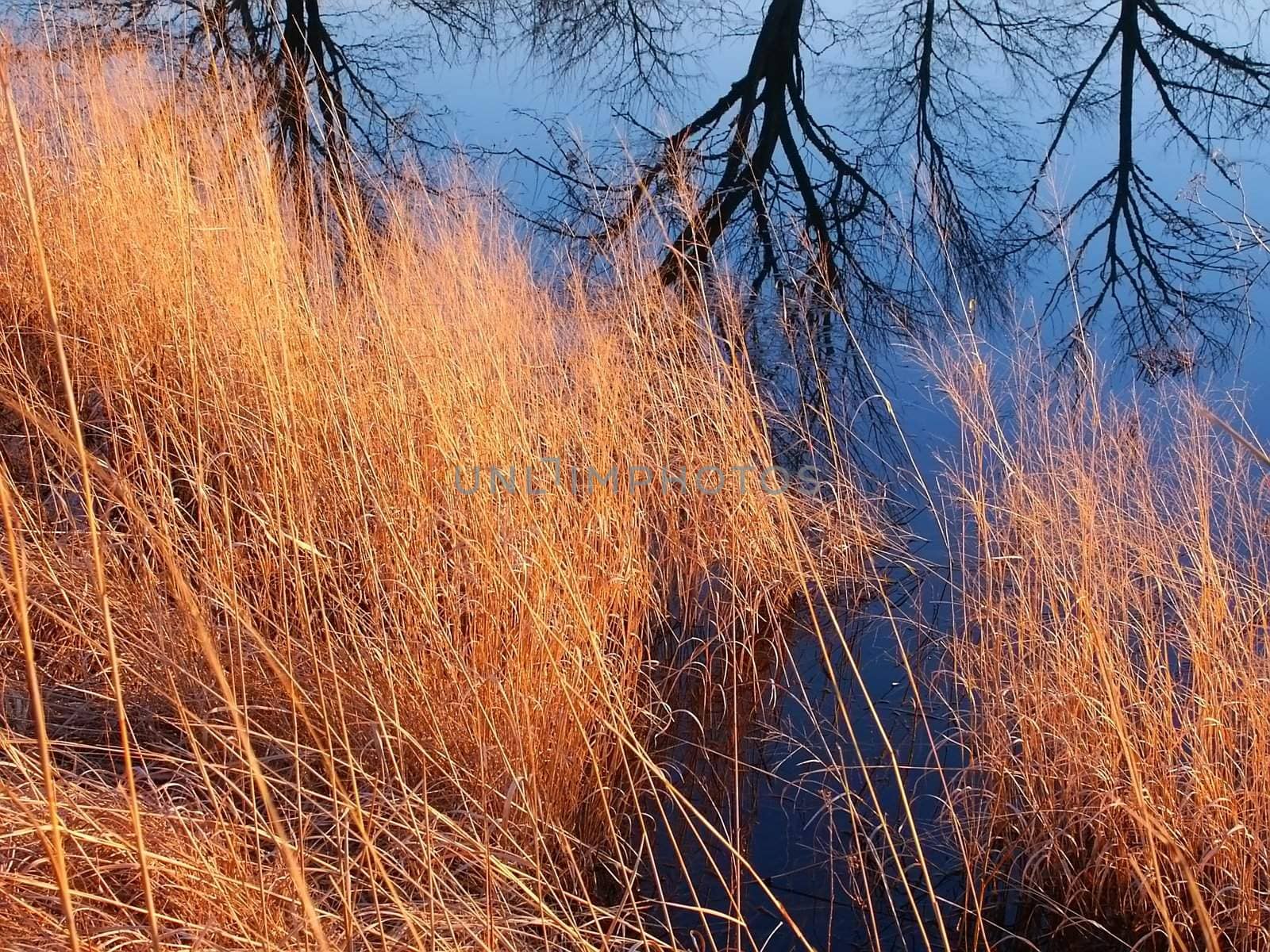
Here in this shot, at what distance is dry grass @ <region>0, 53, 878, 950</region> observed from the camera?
1140mm

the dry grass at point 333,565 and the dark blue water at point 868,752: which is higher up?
the dry grass at point 333,565

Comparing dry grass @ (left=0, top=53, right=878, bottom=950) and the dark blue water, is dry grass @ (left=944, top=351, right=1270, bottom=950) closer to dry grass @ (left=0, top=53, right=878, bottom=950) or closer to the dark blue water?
the dark blue water

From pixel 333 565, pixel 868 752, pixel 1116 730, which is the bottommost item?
pixel 868 752

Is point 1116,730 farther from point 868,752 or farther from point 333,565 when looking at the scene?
point 333,565

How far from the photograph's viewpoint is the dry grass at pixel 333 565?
1140mm

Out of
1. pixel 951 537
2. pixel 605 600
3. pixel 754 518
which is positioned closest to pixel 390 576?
pixel 605 600

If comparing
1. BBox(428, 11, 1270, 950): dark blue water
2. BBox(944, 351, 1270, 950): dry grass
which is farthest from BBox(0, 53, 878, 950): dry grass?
BBox(944, 351, 1270, 950): dry grass

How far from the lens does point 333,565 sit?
2016 mm

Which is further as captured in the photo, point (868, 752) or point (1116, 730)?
point (868, 752)

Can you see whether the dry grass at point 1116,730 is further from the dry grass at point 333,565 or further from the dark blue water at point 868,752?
the dry grass at point 333,565

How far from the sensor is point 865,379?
3670mm

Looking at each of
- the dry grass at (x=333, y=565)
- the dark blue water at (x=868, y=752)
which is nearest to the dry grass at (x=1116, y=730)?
the dark blue water at (x=868, y=752)

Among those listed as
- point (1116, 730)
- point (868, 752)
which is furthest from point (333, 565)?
point (1116, 730)

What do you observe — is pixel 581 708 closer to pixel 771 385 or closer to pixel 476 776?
pixel 476 776
